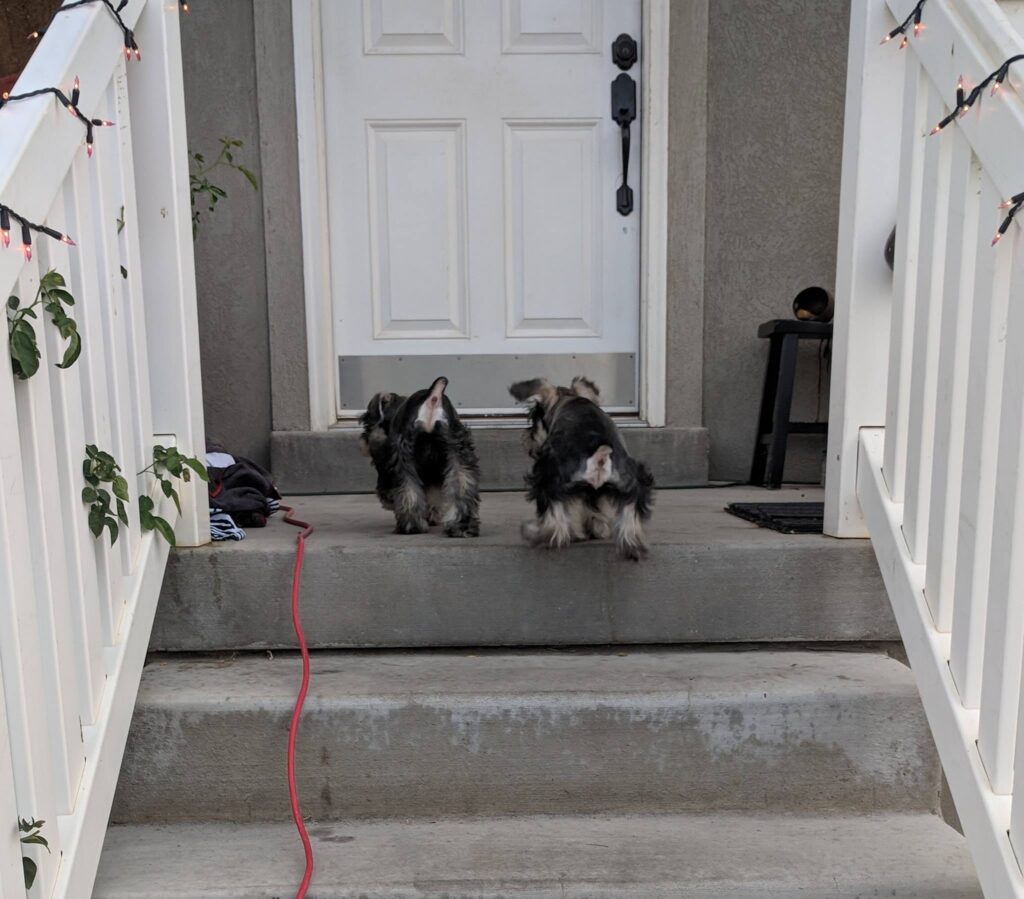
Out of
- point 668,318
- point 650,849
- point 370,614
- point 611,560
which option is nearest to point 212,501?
point 370,614

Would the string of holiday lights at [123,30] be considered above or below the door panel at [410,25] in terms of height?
below

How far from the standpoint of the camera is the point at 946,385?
2.05 m

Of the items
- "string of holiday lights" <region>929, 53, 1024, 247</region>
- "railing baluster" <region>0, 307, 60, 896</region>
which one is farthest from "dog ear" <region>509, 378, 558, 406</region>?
"railing baluster" <region>0, 307, 60, 896</region>

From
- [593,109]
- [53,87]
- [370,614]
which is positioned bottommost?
[370,614]

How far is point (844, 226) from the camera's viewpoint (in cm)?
280

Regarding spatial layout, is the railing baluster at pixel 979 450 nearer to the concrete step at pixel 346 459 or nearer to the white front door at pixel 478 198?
the concrete step at pixel 346 459

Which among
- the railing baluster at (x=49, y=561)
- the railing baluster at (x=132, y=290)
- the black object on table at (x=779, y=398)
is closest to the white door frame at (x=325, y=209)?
the black object on table at (x=779, y=398)

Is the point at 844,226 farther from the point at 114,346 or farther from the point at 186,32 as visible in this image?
the point at 186,32

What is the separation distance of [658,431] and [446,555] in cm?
177

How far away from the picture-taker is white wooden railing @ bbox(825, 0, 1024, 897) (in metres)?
1.75

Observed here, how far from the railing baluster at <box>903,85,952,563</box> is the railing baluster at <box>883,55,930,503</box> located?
0.19 ft

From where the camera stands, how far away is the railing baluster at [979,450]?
182cm

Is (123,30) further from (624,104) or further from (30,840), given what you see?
(624,104)

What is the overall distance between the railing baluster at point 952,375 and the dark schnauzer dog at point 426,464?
1417 mm
